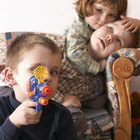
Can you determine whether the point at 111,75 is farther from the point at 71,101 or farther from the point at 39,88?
the point at 39,88

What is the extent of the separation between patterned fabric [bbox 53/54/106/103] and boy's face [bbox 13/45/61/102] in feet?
2.44

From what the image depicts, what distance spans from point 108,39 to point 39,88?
97 centimetres

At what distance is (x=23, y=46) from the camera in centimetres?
91

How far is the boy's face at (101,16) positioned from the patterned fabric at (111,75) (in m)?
0.24

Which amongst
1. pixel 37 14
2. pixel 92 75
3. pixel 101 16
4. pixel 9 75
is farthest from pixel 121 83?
pixel 37 14

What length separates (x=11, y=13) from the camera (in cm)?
240

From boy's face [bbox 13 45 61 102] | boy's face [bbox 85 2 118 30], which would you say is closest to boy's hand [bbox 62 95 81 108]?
boy's face [bbox 85 2 118 30]

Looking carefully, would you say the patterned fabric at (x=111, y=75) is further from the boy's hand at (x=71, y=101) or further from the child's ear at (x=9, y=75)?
the child's ear at (x=9, y=75)

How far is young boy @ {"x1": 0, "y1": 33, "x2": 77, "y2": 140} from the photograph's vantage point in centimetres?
83

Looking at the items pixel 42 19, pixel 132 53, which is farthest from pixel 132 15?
pixel 132 53

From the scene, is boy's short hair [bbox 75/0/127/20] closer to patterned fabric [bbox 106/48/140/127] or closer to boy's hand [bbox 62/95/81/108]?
patterned fabric [bbox 106/48/140/127]

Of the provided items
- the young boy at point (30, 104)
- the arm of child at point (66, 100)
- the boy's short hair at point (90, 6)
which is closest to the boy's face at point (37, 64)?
the young boy at point (30, 104)

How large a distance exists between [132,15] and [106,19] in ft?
2.36

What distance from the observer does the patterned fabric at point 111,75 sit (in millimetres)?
1569
